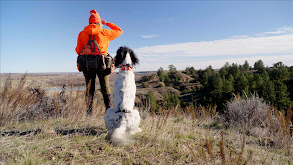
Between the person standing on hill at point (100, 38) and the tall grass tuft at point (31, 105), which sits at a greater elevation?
the person standing on hill at point (100, 38)

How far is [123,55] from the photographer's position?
10.2 feet

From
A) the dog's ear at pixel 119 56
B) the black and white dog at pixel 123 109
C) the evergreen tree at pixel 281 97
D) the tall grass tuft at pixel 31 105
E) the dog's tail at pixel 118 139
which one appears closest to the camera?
the dog's tail at pixel 118 139

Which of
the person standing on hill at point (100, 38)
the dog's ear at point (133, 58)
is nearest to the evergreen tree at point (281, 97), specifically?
the dog's ear at point (133, 58)

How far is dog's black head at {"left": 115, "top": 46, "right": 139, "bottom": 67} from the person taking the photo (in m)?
3.08

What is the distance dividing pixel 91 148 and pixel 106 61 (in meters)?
1.79

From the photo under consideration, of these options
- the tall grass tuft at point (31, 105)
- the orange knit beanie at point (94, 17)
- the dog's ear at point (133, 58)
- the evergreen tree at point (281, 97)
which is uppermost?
the orange knit beanie at point (94, 17)

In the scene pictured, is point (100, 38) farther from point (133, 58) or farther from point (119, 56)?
point (133, 58)

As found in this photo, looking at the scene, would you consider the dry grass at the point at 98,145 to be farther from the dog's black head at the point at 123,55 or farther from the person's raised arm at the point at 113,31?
the person's raised arm at the point at 113,31

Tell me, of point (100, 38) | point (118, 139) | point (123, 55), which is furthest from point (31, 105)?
point (118, 139)

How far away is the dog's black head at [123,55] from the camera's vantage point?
308cm

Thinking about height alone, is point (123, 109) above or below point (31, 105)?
above

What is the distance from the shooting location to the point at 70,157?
2.10 m

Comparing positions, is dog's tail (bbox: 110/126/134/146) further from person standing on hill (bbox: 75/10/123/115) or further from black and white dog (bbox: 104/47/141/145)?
person standing on hill (bbox: 75/10/123/115)

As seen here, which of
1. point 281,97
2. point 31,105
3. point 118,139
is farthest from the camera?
point 281,97
